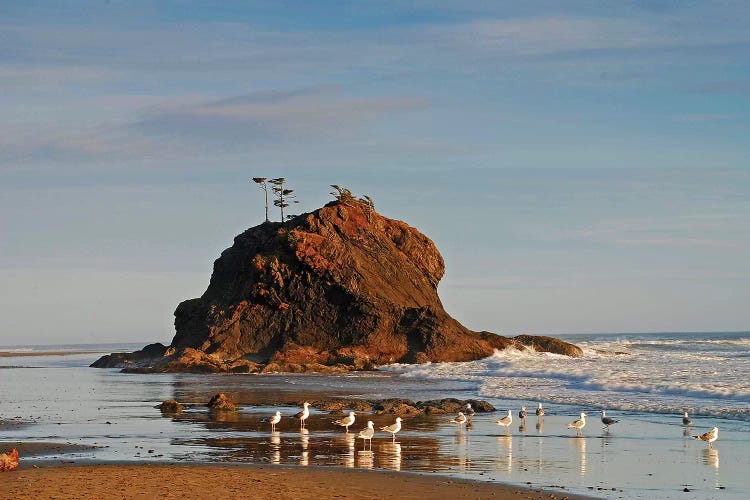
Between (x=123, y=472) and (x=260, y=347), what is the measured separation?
49.8 m

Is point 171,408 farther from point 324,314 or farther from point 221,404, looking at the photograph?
point 324,314

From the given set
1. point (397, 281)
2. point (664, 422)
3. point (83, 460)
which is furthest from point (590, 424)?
point (397, 281)

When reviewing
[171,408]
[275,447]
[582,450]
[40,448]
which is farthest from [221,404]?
[582,450]

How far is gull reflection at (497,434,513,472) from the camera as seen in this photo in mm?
18519

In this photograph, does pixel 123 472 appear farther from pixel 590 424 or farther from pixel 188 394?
pixel 188 394

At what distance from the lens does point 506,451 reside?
20.6m

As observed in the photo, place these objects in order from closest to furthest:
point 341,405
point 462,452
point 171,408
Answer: point 462,452 < point 171,408 < point 341,405

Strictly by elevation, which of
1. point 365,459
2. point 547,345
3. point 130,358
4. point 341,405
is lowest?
point 365,459

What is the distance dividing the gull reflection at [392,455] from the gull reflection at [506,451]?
192cm

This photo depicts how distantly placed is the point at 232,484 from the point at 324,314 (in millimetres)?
51534

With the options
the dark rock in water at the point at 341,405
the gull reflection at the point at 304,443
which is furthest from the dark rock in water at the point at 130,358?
the gull reflection at the point at 304,443

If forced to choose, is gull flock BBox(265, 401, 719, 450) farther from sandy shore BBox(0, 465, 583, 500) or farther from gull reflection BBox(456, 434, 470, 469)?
sandy shore BBox(0, 465, 583, 500)

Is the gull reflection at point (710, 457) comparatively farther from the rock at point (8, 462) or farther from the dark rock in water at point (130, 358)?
the dark rock in water at point (130, 358)

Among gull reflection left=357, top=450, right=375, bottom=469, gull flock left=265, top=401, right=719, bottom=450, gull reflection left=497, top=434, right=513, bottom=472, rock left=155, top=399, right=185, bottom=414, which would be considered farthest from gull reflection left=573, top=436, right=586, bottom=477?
rock left=155, top=399, right=185, bottom=414
